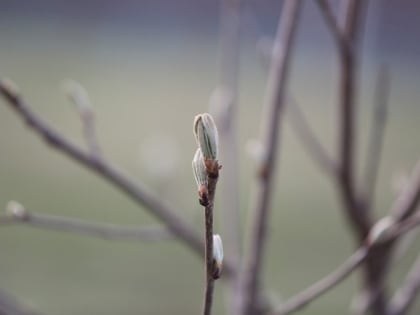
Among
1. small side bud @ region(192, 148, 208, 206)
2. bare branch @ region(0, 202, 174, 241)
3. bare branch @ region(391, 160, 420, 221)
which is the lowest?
small side bud @ region(192, 148, 208, 206)

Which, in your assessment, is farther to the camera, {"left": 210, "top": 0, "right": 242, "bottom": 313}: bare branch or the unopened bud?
{"left": 210, "top": 0, "right": 242, "bottom": 313}: bare branch

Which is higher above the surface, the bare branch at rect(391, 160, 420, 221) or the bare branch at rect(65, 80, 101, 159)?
the bare branch at rect(65, 80, 101, 159)

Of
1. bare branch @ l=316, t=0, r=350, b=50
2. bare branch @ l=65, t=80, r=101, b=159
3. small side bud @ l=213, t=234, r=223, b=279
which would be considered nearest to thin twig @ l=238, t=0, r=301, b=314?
bare branch @ l=316, t=0, r=350, b=50

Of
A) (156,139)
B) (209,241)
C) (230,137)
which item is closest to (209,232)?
(209,241)

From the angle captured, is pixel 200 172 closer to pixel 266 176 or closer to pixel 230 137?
pixel 266 176

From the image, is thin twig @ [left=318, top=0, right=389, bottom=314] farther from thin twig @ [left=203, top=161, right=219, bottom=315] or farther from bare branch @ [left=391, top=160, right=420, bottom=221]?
thin twig @ [left=203, top=161, right=219, bottom=315]

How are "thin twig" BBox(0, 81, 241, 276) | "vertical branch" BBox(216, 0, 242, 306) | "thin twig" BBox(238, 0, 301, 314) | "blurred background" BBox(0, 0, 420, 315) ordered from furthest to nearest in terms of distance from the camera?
"blurred background" BBox(0, 0, 420, 315), "vertical branch" BBox(216, 0, 242, 306), "thin twig" BBox(238, 0, 301, 314), "thin twig" BBox(0, 81, 241, 276)
